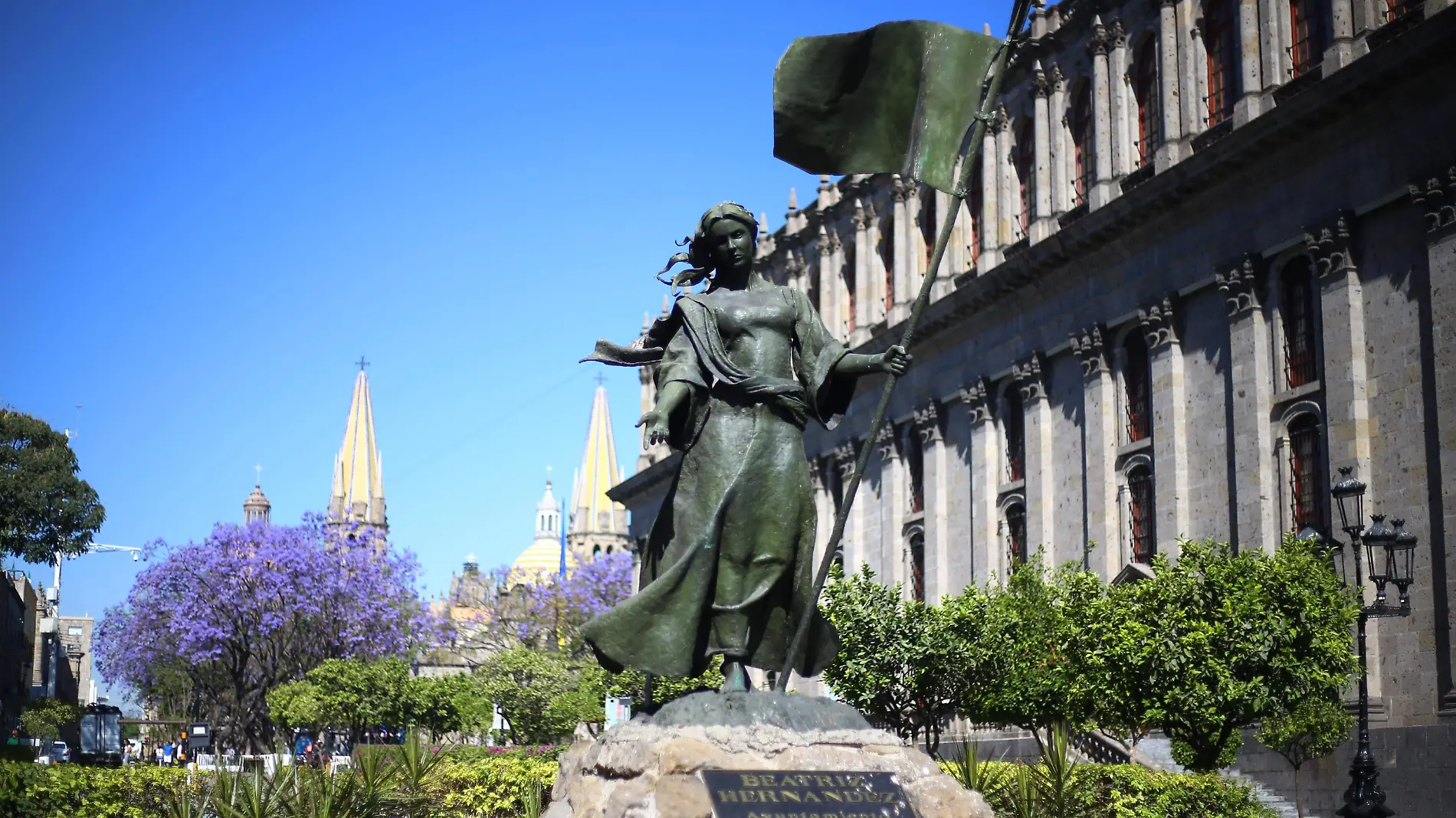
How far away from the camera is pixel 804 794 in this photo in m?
7.36

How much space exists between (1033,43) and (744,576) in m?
30.5

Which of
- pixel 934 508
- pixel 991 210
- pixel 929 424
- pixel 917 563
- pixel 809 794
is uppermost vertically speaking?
pixel 991 210

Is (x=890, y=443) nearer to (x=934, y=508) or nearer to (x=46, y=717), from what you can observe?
(x=934, y=508)

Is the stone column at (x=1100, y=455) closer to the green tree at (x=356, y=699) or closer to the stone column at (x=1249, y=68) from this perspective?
the stone column at (x=1249, y=68)

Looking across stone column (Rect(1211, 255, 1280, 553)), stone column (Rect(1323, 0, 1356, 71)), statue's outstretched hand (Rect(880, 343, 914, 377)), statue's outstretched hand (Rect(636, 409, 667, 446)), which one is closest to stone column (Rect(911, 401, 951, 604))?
stone column (Rect(1211, 255, 1280, 553))

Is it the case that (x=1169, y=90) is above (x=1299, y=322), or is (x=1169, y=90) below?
above

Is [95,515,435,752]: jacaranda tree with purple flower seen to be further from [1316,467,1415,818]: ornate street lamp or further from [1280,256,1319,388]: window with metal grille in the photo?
[1316,467,1415,818]: ornate street lamp

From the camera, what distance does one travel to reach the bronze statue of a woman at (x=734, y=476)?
8297 millimetres

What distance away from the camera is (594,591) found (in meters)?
64.4

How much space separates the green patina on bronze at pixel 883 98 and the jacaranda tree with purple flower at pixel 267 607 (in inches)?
1763

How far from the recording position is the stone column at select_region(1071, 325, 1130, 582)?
32.0m

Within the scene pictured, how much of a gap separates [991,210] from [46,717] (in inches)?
1515

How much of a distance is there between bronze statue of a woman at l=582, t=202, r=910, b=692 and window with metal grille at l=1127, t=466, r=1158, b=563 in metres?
23.6

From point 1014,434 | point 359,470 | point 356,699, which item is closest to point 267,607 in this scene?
point 356,699
